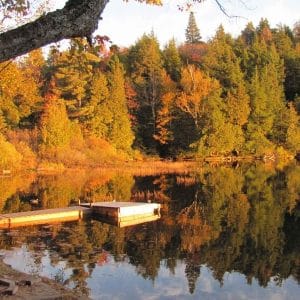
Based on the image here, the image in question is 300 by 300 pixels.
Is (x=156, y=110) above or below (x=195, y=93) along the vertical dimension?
below

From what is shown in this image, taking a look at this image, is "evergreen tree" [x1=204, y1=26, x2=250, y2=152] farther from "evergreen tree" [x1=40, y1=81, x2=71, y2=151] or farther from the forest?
"evergreen tree" [x1=40, y1=81, x2=71, y2=151]

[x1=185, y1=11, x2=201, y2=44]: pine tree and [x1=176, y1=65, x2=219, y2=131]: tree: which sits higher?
[x1=185, y1=11, x2=201, y2=44]: pine tree

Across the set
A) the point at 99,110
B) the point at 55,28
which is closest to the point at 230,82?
the point at 99,110

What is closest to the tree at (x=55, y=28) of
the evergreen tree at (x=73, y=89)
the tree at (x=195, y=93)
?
the evergreen tree at (x=73, y=89)

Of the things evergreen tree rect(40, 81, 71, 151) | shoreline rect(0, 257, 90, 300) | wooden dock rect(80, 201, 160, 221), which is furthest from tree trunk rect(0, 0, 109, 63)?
evergreen tree rect(40, 81, 71, 151)

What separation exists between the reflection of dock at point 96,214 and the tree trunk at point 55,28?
14470mm

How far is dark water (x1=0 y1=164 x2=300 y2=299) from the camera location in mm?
11820

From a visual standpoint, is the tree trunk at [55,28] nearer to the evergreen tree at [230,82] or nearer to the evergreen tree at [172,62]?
the evergreen tree at [230,82]

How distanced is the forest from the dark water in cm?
1794

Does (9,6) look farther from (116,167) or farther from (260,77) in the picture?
(260,77)

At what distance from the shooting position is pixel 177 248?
15.0m

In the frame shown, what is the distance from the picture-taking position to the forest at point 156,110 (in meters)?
44.0

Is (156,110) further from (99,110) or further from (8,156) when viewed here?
(8,156)

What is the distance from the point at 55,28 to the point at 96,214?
666 inches
